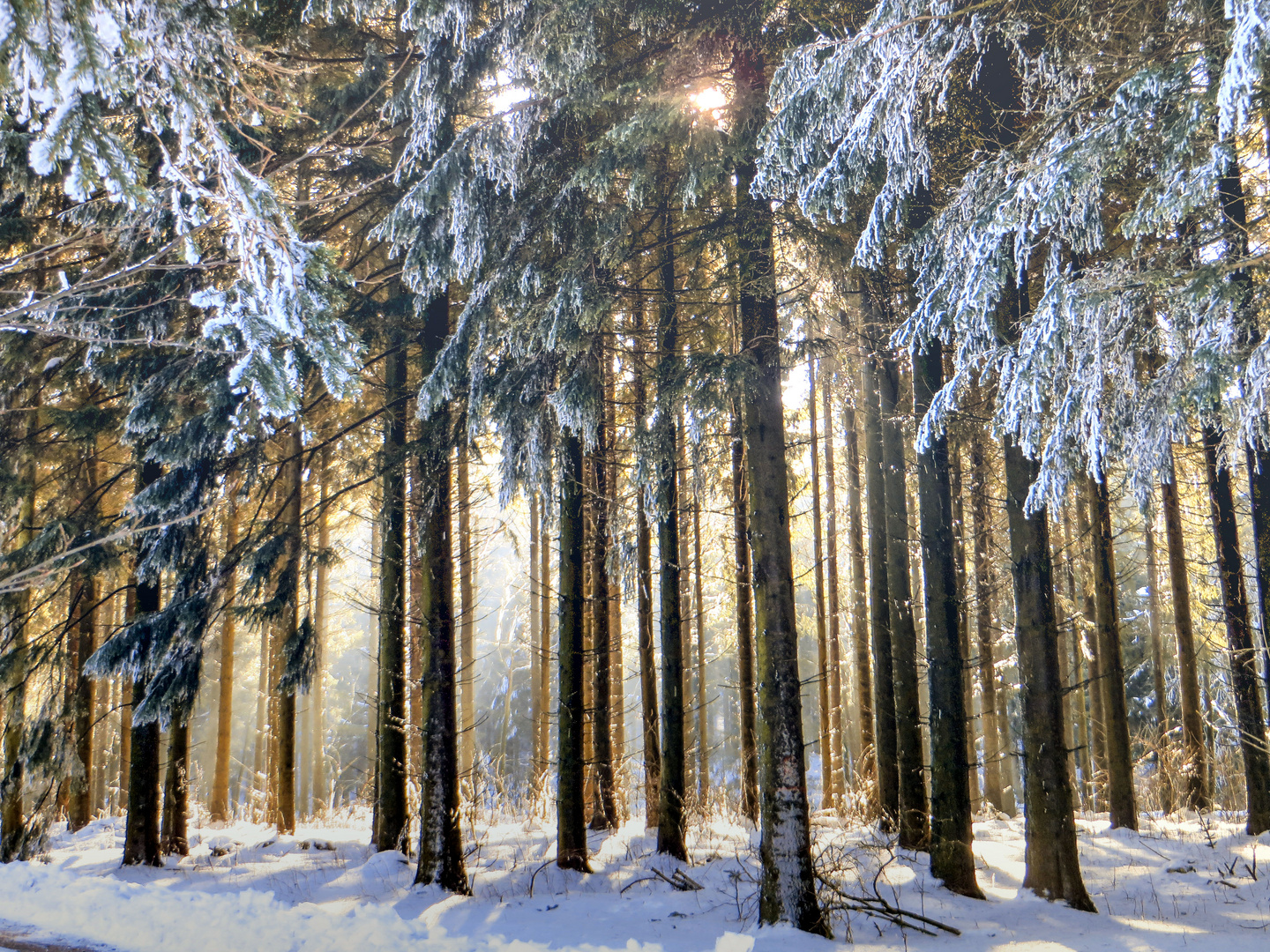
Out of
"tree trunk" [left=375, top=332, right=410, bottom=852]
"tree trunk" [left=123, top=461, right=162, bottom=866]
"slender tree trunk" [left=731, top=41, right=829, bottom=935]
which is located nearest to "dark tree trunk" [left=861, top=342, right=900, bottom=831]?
"slender tree trunk" [left=731, top=41, right=829, bottom=935]

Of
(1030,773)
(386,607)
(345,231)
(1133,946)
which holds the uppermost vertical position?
(345,231)

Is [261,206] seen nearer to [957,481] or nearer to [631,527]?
[631,527]

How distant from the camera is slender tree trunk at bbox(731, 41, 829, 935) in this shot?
19.7ft

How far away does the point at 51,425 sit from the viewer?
928 centimetres

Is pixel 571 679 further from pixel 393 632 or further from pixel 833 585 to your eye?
pixel 833 585

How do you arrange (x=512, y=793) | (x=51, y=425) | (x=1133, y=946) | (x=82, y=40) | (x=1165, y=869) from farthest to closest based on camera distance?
(x=512, y=793) → (x=51, y=425) → (x=1165, y=869) → (x=1133, y=946) → (x=82, y=40)

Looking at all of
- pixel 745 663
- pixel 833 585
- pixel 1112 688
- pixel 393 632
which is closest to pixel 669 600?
pixel 745 663

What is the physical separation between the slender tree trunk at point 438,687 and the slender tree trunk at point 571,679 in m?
1.19

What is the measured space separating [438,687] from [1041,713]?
624 cm

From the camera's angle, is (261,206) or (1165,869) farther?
(1165,869)

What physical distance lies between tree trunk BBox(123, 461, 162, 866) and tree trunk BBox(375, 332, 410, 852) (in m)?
2.84

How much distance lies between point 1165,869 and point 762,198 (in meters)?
8.79

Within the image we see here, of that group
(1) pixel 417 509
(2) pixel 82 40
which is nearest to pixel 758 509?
(1) pixel 417 509

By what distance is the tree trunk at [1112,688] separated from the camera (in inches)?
397
